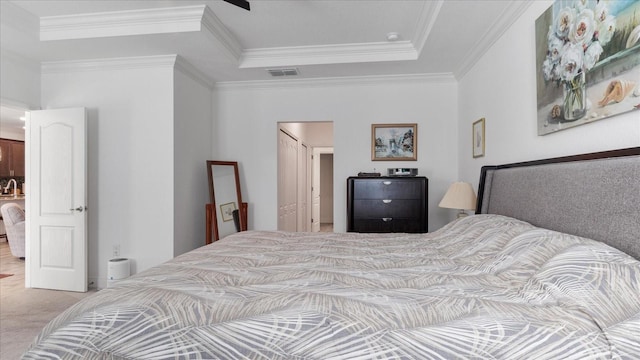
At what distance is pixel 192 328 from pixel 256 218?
3392 mm

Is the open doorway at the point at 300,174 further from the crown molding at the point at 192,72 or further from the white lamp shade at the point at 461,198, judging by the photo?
the white lamp shade at the point at 461,198

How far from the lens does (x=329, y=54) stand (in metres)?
3.56

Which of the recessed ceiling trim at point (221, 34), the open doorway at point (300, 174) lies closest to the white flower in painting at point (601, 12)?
the recessed ceiling trim at point (221, 34)

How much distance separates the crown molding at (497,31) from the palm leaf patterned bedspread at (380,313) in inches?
71.9

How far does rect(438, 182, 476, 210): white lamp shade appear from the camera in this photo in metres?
2.97

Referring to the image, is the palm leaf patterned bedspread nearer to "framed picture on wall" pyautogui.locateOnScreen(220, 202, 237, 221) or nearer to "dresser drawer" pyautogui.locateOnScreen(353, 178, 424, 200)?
"dresser drawer" pyautogui.locateOnScreen(353, 178, 424, 200)

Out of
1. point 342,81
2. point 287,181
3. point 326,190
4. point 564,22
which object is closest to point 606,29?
point 564,22

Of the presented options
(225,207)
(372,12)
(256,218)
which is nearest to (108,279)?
(225,207)

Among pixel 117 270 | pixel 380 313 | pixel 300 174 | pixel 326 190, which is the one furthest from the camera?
pixel 326 190

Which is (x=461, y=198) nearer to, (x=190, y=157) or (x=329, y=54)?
(x=329, y=54)

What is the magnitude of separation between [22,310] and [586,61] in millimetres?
4670

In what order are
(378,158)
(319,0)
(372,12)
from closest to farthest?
(319,0)
(372,12)
(378,158)

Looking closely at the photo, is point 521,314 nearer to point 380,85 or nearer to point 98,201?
point 380,85

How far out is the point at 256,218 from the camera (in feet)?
14.3
